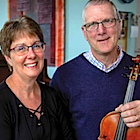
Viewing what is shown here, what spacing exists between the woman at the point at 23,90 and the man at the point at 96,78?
23 cm

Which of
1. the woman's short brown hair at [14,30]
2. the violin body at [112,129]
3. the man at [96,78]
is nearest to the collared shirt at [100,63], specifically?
the man at [96,78]

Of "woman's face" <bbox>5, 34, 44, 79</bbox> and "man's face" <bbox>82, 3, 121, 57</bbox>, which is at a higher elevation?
"man's face" <bbox>82, 3, 121, 57</bbox>

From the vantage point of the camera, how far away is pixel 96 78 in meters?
1.33

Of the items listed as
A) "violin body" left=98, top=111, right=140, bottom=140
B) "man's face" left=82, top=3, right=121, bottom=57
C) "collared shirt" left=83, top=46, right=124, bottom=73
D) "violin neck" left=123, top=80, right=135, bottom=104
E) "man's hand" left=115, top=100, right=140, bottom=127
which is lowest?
"violin body" left=98, top=111, right=140, bottom=140

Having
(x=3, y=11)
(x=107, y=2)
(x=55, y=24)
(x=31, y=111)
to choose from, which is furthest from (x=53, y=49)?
(x=31, y=111)

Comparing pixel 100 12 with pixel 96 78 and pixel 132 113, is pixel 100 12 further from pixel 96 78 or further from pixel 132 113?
pixel 132 113

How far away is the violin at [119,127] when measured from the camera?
1.13 m

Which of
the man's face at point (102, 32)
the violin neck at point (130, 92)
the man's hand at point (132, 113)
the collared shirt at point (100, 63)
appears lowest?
the man's hand at point (132, 113)

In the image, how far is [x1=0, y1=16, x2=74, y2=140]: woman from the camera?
1.02 metres

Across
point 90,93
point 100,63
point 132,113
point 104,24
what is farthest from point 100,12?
point 132,113

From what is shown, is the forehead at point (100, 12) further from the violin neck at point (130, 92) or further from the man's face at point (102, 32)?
the violin neck at point (130, 92)

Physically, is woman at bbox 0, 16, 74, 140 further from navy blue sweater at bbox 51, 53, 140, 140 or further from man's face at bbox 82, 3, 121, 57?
man's face at bbox 82, 3, 121, 57

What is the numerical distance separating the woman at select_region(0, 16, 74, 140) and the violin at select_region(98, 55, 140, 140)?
29cm

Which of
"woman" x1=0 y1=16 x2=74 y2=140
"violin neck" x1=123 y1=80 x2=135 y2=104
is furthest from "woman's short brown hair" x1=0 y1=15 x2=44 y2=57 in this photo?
"violin neck" x1=123 y1=80 x2=135 y2=104
